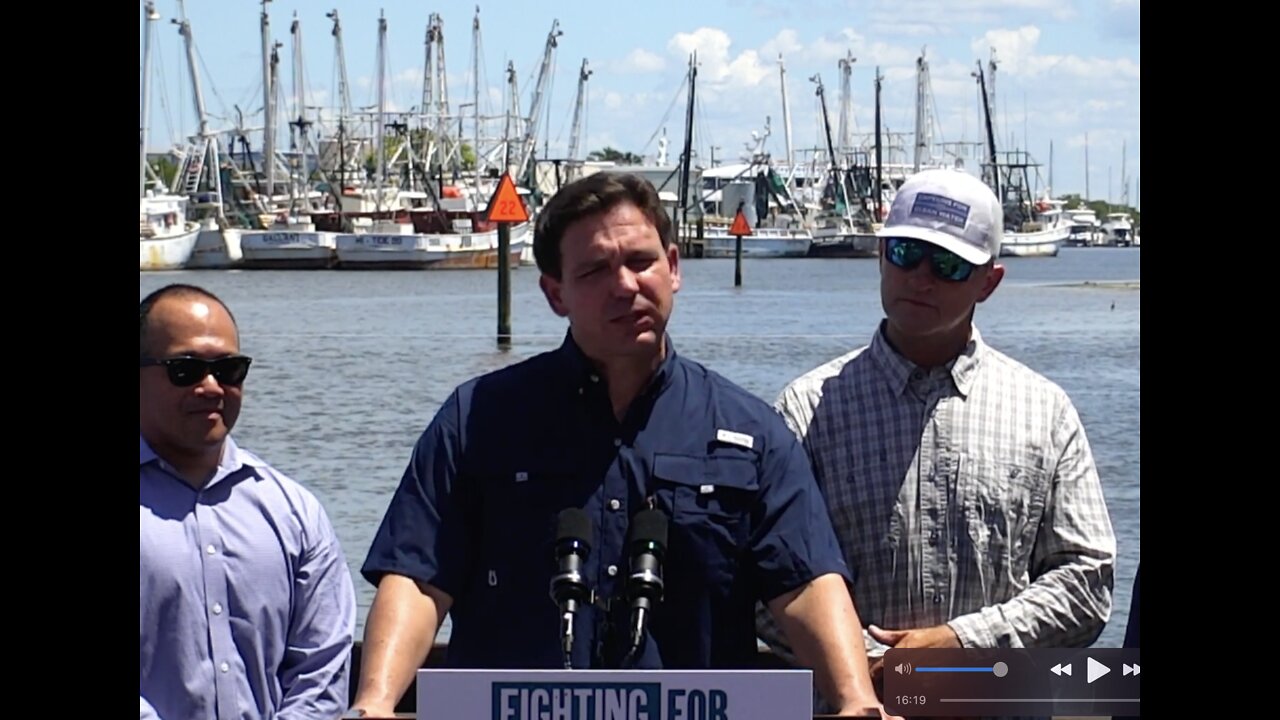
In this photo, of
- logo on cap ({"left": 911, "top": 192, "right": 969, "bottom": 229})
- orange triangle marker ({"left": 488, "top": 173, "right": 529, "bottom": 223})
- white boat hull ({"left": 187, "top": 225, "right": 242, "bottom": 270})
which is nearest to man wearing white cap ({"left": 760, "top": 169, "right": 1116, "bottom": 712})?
logo on cap ({"left": 911, "top": 192, "right": 969, "bottom": 229})

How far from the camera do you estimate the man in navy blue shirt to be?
2.86 metres

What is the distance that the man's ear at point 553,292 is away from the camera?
2967mm

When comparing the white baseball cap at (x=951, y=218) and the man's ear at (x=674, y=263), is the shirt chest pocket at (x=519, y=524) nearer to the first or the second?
the man's ear at (x=674, y=263)

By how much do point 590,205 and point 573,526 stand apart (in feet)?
1.54

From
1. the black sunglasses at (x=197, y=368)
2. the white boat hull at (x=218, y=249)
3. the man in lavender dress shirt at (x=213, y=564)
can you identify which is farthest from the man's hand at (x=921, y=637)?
the white boat hull at (x=218, y=249)

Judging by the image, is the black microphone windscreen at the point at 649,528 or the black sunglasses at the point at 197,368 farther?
the black sunglasses at the point at 197,368

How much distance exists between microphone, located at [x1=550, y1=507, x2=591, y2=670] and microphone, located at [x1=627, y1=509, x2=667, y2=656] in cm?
6

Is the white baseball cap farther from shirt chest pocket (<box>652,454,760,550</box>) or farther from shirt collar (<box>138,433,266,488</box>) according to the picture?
shirt collar (<box>138,433,266,488</box>)

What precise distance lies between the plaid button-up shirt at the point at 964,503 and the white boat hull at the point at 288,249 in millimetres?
53920

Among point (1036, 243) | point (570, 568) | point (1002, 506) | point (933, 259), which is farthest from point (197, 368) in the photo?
point (1036, 243)

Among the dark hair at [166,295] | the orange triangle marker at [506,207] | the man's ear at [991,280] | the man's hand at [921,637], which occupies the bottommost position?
the man's hand at [921,637]
